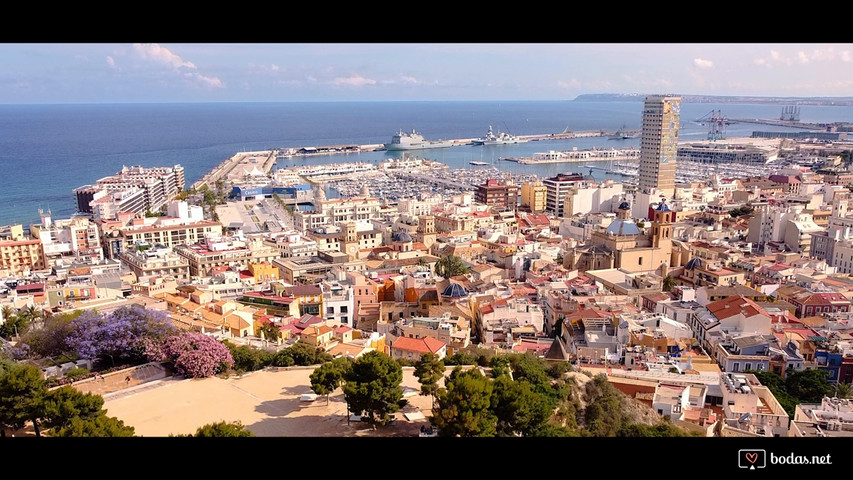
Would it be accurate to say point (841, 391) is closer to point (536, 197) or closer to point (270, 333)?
point (270, 333)

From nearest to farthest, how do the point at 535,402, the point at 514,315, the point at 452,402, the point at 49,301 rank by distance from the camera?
the point at 452,402
the point at 535,402
the point at 514,315
the point at 49,301

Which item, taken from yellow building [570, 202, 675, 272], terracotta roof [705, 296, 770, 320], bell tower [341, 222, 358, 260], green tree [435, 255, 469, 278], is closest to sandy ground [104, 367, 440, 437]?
terracotta roof [705, 296, 770, 320]

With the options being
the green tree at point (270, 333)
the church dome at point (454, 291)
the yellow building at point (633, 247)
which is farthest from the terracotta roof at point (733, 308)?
the green tree at point (270, 333)

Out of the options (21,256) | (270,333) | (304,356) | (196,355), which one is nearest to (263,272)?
(270,333)

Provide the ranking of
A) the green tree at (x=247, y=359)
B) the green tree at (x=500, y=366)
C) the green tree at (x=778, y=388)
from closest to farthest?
the green tree at (x=500, y=366) < the green tree at (x=247, y=359) < the green tree at (x=778, y=388)

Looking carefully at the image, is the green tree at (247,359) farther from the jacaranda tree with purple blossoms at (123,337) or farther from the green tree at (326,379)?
the green tree at (326,379)

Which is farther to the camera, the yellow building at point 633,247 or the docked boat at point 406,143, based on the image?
the docked boat at point 406,143
